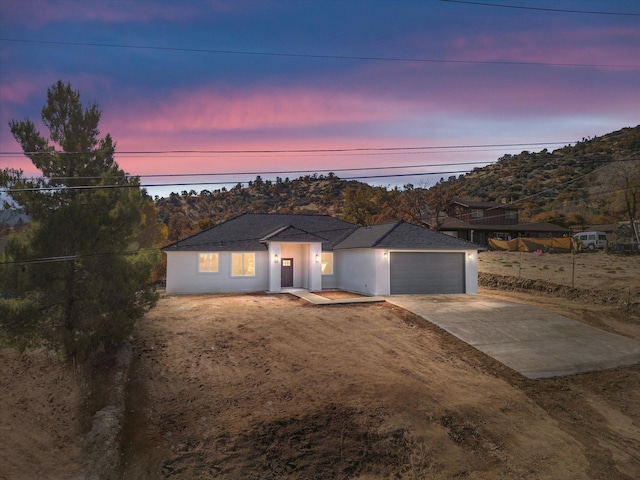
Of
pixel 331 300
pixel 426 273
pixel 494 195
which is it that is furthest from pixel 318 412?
pixel 494 195

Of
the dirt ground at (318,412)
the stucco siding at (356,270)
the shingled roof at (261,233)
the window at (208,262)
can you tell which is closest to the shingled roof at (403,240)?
the stucco siding at (356,270)

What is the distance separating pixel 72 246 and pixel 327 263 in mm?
15896

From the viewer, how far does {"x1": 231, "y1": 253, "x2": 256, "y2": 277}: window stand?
22859mm

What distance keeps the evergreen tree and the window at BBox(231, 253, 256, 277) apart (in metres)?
10.4

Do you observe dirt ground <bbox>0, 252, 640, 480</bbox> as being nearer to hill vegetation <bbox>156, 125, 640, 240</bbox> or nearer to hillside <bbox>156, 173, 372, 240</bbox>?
hill vegetation <bbox>156, 125, 640, 240</bbox>

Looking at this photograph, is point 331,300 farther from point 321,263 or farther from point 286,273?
point 286,273

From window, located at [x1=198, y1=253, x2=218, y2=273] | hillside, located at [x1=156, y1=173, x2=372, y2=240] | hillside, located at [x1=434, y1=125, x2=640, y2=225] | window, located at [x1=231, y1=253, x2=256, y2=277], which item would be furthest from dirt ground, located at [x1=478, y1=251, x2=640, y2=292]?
hillside, located at [x1=156, y1=173, x2=372, y2=240]

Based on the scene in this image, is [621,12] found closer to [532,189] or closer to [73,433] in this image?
[73,433]

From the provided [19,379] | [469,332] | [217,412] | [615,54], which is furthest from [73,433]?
[615,54]

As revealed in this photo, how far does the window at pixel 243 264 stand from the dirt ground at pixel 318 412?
9055 millimetres

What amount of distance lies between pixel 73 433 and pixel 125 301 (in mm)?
4068

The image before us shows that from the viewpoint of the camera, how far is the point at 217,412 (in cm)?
889

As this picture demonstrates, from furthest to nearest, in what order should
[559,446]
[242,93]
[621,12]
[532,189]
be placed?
[532,189] < [242,93] < [621,12] < [559,446]

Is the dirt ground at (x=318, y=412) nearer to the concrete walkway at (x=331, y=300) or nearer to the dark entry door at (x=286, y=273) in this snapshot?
the concrete walkway at (x=331, y=300)
